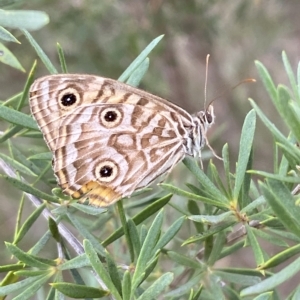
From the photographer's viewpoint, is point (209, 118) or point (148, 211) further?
point (209, 118)

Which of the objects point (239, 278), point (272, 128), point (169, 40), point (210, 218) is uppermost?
point (169, 40)

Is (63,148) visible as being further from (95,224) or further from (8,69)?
(8,69)

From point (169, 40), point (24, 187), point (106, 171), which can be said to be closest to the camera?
point (24, 187)

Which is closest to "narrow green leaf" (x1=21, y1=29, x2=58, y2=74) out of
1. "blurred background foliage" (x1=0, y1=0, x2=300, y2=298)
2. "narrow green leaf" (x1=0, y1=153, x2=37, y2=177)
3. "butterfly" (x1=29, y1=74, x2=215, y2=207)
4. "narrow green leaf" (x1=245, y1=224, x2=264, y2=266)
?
"butterfly" (x1=29, y1=74, x2=215, y2=207)

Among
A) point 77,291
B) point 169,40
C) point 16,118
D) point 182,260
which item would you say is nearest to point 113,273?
point 77,291

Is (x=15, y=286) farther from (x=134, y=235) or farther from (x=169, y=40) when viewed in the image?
(x=169, y=40)

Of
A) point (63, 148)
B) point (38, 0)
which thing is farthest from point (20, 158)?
point (38, 0)

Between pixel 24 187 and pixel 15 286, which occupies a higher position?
pixel 24 187

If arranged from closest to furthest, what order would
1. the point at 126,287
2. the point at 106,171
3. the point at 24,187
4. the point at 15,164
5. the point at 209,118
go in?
the point at 126,287, the point at 24,187, the point at 15,164, the point at 106,171, the point at 209,118
